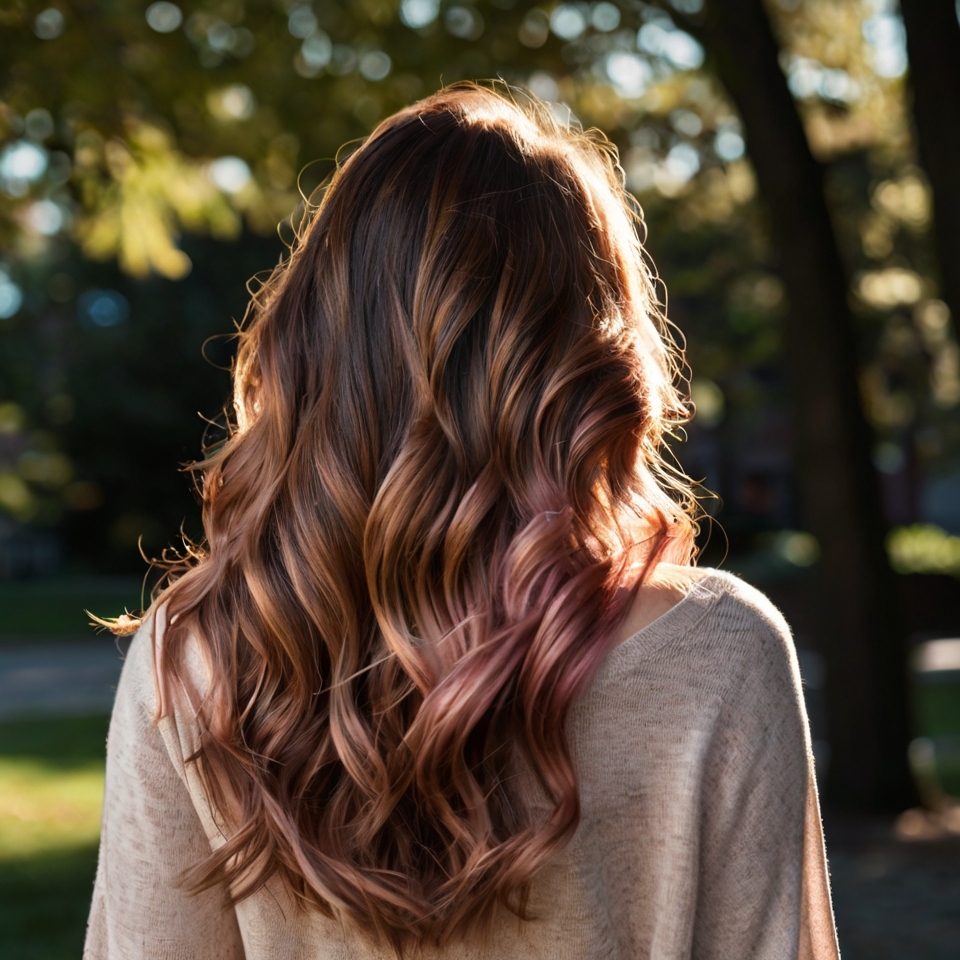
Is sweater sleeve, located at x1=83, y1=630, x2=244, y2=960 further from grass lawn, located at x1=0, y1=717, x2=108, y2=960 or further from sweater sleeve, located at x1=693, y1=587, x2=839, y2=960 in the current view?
grass lawn, located at x1=0, y1=717, x2=108, y2=960

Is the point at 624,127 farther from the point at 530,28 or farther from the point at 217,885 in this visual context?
the point at 217,885

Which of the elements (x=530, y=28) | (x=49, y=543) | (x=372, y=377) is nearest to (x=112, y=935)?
(x=372, y=377)

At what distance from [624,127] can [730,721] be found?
727 centimetres

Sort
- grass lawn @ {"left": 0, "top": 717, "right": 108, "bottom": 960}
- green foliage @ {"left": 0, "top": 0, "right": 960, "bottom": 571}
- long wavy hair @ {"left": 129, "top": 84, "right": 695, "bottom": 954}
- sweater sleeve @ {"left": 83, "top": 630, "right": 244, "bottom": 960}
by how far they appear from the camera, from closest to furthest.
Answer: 1. long wavy hair @ {"left": 129, "top": 84, "right": 695, "bottom": 954}
2. sweater sleeve @ {"left": 83, "top": 630, "right": 244, "bottom": 960}
3. green foliage @ {"left": 0, "top": 0, "right": 960, "bottom": 571}
4. grass lawn @ {"left": 0, "top": 717, "right": 108, "bottom": 960}

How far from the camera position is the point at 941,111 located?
5.08 metres

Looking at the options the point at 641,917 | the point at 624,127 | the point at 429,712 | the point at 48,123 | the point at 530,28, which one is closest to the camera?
the point at 429,712

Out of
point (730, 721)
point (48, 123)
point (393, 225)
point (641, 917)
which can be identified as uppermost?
point (48, 123)

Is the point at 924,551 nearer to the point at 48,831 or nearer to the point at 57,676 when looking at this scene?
the point at 57,676

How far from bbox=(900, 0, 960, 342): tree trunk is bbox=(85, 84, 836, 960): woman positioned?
4.20 metres

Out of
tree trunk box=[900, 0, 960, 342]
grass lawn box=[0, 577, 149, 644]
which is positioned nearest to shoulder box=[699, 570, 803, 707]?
tree trunk box=[900, 0, 960, 342]

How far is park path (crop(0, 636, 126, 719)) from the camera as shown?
36.0 ft

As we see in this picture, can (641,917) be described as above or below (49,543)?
above

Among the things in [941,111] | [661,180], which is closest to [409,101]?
[941,111]

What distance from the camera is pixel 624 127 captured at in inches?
315
